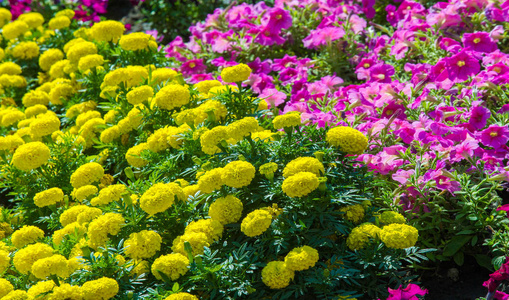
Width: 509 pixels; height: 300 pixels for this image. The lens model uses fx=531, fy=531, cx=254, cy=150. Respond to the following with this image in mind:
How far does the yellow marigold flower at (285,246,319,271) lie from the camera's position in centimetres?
213

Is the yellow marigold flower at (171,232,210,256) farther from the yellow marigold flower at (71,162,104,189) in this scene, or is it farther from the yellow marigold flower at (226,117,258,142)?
the yellow marigold flower at (71,162,104,189)

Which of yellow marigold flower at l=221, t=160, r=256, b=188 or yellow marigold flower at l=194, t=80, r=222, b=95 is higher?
yellow marigold flower at l=221, t=160, r=256, b=188

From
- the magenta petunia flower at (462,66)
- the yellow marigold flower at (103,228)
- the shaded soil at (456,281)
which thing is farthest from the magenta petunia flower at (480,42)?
the yellow marigold flower at (103,228)

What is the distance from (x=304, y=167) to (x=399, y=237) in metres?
0.49

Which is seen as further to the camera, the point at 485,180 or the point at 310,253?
the point at 485,180

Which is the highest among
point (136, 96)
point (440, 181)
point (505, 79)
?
point (136, 96)

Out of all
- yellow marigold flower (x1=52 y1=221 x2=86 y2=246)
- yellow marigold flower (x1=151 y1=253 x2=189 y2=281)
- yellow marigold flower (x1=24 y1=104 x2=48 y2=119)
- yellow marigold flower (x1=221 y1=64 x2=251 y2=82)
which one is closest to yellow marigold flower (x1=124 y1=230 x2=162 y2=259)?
yellow marigold flower (x1=151 y1=253 x2=189 y2=281)

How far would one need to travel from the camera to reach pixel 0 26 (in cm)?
562

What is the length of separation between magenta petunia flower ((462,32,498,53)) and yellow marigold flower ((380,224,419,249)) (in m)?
1.87

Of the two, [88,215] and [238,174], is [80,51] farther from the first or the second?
[238,174]

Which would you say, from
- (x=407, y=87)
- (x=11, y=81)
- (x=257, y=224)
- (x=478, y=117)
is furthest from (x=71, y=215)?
(x=11, y=81)

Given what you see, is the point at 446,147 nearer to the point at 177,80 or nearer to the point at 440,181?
the point at 440,181

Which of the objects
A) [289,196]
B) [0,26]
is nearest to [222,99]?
[289,196]

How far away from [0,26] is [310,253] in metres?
4.85
